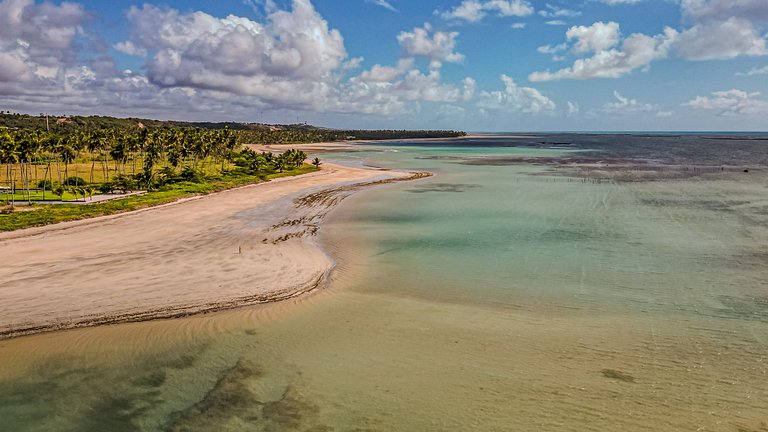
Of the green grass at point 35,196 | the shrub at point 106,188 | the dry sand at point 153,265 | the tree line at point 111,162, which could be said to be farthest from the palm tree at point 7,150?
the dry sand at point 153,265

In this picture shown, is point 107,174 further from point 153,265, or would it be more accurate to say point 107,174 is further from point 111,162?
point 153,265

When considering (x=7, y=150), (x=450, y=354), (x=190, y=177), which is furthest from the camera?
(x=190, y=177)

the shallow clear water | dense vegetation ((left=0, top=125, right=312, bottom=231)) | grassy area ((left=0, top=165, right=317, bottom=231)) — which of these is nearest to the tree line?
dense vegetation ((left=0, top=125, right=312, bottom=231))

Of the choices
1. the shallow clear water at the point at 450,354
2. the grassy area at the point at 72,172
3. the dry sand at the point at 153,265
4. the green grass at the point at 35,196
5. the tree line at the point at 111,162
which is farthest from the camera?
the grassy area at the point at 72,172

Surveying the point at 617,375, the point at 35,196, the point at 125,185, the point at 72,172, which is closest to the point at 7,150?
the point at 35,196

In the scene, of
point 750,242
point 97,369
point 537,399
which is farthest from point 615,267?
point 97,369

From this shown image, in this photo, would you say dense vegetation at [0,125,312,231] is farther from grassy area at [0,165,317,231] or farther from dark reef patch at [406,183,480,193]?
dark reef patch at [406,183,480,193]

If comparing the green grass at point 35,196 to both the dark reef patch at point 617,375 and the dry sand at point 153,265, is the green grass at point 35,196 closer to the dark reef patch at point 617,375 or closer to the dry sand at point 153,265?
the dry sand at point 153,265
